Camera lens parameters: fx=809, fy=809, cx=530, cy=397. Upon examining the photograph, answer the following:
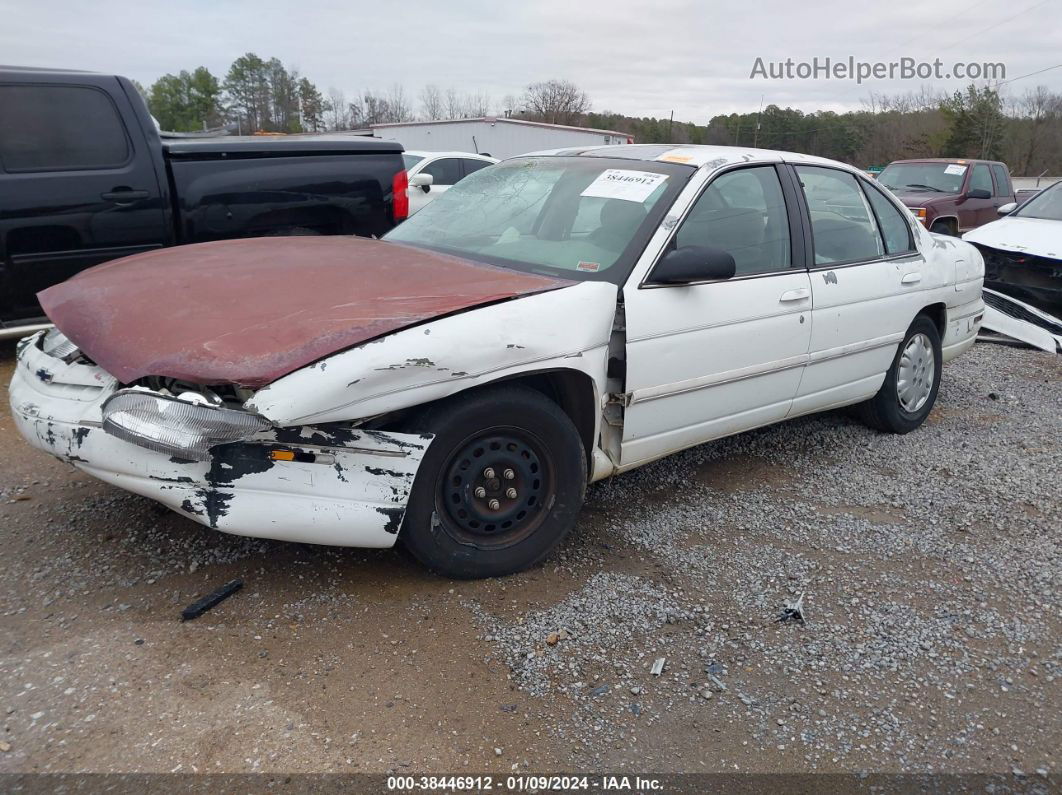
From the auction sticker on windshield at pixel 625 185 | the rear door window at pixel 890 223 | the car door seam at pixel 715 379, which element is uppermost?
the auction sticker on windshield at pixel 625 185

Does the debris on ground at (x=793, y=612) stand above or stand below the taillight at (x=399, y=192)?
below

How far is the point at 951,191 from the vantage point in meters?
12.6

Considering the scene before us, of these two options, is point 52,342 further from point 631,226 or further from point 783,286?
point 783,286

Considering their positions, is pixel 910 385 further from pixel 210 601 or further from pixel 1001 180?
pixel 1001 180

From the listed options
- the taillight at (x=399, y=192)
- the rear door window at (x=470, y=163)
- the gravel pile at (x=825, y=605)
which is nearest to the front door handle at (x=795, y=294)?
the gravel pile at (x=825, y=605)

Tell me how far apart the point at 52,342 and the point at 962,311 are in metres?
5.10

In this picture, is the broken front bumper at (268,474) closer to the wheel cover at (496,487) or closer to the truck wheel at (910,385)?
the wheel cover at (496,487)

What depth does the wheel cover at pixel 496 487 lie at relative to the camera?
2.88m

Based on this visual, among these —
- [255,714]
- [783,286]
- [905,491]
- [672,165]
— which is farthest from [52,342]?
[905,491]

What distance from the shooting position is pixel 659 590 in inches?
121

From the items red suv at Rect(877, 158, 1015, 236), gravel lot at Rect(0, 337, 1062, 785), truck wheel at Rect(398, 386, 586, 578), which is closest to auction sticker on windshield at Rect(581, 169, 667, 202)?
truck wheel at Rect(398, 386, 586, 578)

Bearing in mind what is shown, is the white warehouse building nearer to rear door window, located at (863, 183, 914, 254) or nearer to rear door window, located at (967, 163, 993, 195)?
rear door window, located at (967, 163, 993, 195)

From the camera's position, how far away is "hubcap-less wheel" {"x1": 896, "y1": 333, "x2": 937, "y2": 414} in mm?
4891

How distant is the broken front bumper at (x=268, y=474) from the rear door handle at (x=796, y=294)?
199cm
